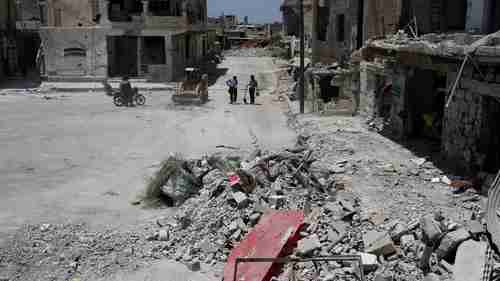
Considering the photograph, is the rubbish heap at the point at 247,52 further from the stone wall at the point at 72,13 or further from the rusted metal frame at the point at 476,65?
the rusted metal frame at the point at 476,65

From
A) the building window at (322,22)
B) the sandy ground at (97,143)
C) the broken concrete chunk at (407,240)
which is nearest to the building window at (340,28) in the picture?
the building window at (322,22)

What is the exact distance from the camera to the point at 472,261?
6.97 m

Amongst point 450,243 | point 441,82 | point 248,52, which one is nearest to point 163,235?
point 450,243

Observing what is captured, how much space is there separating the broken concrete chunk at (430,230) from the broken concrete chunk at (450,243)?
26 centimetres

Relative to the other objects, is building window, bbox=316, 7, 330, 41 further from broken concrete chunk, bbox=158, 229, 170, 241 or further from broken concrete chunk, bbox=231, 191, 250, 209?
broken concrete chunk, bbox=158, 229, 170, 241

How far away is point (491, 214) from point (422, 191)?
10.7ft

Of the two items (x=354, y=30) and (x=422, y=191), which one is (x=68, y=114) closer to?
(x=354, y=30)

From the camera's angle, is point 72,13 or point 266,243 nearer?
point 266,243

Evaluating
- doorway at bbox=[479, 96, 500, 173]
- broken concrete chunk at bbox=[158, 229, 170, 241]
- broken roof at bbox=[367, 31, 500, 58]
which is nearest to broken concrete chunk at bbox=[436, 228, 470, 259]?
broken roof at bbox=[367, 31, 500, 58]

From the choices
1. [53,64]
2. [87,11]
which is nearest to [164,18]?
[87,11]

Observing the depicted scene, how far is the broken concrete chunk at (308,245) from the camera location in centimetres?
859

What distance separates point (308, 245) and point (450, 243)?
2.32 meters

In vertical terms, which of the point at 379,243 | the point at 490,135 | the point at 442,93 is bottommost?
the point at 379,243

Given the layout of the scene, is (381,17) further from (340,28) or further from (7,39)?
(7,39)
